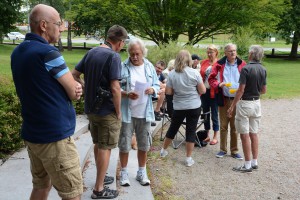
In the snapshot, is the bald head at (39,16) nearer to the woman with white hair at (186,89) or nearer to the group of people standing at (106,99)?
the group of people standing at (106,99)

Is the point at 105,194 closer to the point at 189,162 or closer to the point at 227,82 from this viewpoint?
the point at 189,162

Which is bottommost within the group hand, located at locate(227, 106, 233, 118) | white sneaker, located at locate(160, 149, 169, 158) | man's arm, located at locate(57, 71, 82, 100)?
white sneaker, located at locate(160, 149, 169, 158)

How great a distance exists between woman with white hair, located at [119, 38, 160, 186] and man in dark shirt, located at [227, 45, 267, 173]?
1478mm

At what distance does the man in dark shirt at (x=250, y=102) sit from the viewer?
507cm

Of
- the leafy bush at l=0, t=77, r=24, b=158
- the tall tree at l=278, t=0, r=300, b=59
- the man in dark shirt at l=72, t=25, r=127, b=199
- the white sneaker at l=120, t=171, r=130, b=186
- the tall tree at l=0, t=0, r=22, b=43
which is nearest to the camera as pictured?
the man in dark shirt at l=72, t=25, r=127, b=199

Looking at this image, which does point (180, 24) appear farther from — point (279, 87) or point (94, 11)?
point (279, 87)

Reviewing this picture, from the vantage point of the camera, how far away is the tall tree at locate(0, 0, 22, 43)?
55.6 feet

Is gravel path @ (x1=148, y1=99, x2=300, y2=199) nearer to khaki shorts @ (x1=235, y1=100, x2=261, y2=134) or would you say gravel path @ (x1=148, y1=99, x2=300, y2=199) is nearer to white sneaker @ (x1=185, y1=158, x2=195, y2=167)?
white sneaker @ (x1=185, y1=158, x2=195, y2=167)

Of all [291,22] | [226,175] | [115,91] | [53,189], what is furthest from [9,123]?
[291,22]

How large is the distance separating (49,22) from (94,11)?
16.5 m

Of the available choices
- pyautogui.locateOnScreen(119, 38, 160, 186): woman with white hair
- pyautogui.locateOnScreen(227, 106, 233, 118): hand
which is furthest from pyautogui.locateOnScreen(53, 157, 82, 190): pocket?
pyautogui.locateOnScreen(227, 106, 233, 118): hand

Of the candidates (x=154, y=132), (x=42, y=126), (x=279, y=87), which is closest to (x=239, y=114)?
(x=154, y=132)

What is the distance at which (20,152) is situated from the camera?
188 inches

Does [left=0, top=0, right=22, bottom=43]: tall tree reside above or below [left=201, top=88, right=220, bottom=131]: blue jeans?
above
